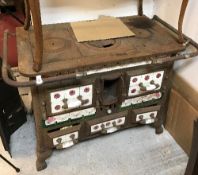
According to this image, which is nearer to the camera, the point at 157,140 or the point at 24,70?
the point at 24,70

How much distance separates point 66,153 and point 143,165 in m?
0.46

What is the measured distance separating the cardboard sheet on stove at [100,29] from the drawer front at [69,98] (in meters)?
0.26

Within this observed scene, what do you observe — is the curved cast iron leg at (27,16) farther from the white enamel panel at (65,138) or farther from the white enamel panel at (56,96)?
the white enamel panel at (65,138)

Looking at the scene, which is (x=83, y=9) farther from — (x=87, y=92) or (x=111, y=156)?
(x=111, y=156)

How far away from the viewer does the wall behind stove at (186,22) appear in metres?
1.33

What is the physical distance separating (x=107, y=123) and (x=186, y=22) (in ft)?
2.32

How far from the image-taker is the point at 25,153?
150 centimetres

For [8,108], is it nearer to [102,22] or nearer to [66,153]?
[66,153]

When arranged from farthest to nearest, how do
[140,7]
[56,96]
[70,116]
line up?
1. [140,7]
2. [70,116]
3. [56,96]

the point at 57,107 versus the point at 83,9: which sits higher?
the point at 83,9

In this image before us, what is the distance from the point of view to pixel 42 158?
1388 mm

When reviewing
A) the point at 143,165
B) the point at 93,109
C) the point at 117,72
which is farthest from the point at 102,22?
the point at 143,165

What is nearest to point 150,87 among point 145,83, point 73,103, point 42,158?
point 145,83

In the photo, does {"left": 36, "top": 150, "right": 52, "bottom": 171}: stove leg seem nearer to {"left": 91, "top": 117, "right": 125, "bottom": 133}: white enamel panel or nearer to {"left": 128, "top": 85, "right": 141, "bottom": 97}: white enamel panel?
{"left": 91, "top": 117, "right": 125, "bottom": 133}: white enamel panel
